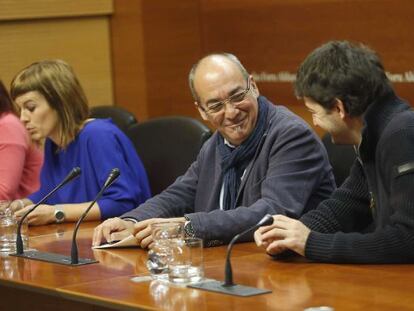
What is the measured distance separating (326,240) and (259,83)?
271 centimetres

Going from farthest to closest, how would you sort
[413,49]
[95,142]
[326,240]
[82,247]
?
[413,49]
[95,142]
[82,247]
[326,240]

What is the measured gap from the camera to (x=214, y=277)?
2.62 metres

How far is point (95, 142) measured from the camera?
13.7 ft

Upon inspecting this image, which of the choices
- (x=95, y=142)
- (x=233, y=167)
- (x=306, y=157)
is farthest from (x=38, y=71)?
(x=306, y=157)

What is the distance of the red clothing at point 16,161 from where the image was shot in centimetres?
441

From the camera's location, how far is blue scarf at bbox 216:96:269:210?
11.3 ft

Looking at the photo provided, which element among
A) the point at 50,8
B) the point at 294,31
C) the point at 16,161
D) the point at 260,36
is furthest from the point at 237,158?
the point at 50,8

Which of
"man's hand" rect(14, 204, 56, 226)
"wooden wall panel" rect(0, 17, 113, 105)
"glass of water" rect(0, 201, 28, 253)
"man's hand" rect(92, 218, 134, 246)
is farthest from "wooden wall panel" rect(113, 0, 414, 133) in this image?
"glass of water" rect(0, 201, 28, 253)

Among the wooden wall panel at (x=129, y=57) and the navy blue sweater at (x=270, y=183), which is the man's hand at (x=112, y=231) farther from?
the wooden wall panel at (x=129, y=57)

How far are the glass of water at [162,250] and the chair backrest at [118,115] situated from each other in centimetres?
230

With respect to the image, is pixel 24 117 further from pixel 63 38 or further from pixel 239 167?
pixel 63 38

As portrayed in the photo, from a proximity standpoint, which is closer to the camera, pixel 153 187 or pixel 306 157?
pixel 306 157

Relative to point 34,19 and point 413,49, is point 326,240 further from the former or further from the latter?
point 34,19

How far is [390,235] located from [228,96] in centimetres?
98
